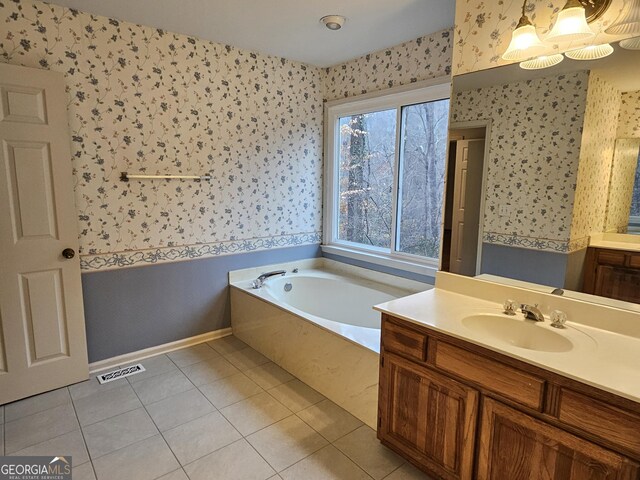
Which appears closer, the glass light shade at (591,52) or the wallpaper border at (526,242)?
the glass light shade at (591,52)

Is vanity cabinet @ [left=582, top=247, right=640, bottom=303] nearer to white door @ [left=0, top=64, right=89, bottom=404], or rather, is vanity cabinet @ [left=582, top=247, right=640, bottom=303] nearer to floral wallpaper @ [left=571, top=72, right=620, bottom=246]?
floral wallpaper @ [left=571, top=72, right=620, bottom=246]

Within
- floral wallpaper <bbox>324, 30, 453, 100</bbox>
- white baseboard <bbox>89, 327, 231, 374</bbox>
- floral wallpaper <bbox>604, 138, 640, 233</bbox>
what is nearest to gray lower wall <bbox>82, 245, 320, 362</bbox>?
white baseboard <bbox>89, 327, 231, 374</bbox>

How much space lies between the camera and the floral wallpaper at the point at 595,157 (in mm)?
1579

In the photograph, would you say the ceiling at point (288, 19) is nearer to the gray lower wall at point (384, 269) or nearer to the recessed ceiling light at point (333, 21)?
the recessed ceiling light at point (333, 21)

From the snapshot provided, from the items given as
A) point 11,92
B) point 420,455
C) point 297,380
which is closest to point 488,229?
point 420,455

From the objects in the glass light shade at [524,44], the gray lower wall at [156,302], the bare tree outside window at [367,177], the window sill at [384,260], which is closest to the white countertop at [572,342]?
the window sill at [384,260]

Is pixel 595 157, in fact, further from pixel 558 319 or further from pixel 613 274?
pixel 558 319

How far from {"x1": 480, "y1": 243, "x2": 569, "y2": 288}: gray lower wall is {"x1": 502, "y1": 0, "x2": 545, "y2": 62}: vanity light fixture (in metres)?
0.94

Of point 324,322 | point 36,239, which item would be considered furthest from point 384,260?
point 36,239

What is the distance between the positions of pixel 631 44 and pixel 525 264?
1009 mm

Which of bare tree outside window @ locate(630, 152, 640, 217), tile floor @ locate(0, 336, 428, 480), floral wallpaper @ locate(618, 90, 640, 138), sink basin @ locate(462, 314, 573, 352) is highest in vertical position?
floral wallpaper @ locate(618, 90, 640, 138)

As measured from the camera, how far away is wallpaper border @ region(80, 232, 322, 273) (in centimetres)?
267

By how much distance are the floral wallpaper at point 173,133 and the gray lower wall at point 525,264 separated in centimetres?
204

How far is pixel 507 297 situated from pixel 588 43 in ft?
3.89
